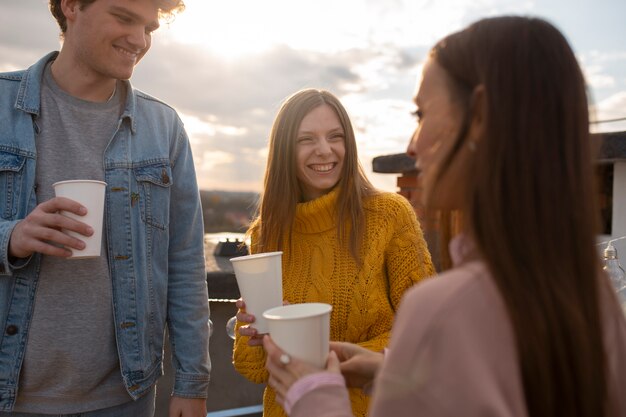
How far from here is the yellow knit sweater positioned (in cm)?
227

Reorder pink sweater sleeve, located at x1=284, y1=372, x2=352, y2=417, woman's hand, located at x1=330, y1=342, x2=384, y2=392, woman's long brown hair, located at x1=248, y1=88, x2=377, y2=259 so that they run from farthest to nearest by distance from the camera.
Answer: woman's long brown hair, located at x1=248, y1=88, x2=377, y2=259 < woman's hand, located at x1=330, y1=342, x2=384, y2=392 < pink sweater sleeve, located at x1=284, y1=372, x2=352, y2=417

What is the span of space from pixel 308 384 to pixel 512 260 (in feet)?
1.75

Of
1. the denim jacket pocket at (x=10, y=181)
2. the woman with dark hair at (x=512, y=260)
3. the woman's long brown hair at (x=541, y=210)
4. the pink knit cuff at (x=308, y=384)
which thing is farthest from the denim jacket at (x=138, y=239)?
the woman's long brown hair at (x=541, y=210)

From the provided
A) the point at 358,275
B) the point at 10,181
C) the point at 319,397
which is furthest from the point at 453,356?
the point at 10,181

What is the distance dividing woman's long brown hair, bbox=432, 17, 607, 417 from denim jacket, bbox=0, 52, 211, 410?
1.51m

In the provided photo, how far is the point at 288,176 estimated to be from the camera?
2.61m

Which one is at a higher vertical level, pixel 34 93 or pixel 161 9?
pixel 161 9

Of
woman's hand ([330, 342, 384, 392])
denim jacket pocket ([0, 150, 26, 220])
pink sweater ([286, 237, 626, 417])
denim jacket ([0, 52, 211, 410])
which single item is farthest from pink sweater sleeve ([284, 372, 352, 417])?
denim jacket pocket ([0, 150, 26, 220])

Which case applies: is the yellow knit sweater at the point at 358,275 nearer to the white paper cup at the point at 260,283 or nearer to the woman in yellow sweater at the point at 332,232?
the woman in yellow sweater at the point at 332,232

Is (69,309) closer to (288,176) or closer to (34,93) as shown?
(34,93)

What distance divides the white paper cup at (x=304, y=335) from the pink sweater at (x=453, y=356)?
428mm

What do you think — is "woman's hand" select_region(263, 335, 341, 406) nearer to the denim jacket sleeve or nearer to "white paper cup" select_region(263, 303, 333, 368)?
"white paper cup" select_region(263, 303, 333, 368)

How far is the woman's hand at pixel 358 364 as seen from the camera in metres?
1.56

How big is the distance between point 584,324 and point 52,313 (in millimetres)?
1725
